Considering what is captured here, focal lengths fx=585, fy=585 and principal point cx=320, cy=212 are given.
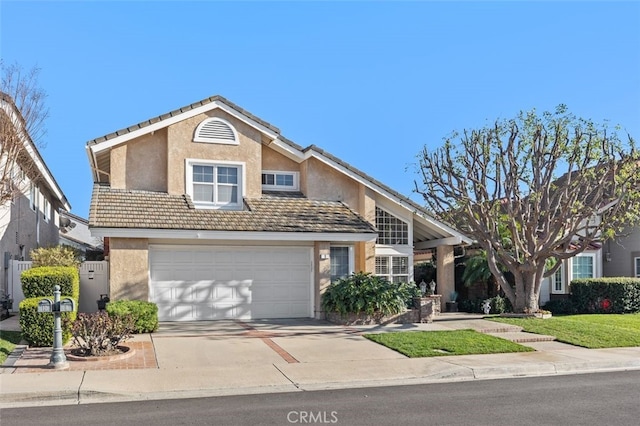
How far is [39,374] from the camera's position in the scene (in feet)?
31.7

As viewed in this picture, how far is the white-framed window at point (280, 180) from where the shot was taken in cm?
1952

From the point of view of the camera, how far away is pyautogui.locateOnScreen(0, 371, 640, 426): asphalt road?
7.45 metres

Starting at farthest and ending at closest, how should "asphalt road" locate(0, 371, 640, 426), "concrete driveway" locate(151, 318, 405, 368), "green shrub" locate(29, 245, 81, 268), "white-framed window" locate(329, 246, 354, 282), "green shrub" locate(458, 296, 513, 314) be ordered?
"green shrub" locate(458, 296, 513, 314)
"white-framed window" locate(329, 246, 354, 282)
"green shrub" locate(29, 245, 81, 268)
"concrete driveway" locate(151, 318, 405, 368)
"asphalt road" locate(0, 371, 640, 426)

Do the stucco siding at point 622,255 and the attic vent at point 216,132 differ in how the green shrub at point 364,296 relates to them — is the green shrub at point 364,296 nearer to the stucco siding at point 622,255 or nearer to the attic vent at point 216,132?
the attic vent at point 216,132

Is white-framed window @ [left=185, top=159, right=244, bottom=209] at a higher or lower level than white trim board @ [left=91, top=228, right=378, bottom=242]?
higher

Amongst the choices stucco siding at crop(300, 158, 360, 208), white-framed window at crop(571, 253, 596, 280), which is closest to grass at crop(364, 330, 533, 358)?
stucco siding at crop(300, 158, 360, 208)

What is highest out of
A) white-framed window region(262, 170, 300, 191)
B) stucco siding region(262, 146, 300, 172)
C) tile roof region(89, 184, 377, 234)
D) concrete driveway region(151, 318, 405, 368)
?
stucco siding region(262, 146, 300, 172)

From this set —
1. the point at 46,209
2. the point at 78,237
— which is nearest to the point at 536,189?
the point at 46,209

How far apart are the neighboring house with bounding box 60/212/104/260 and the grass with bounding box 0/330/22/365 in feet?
36.0

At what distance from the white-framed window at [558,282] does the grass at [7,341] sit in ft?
61.8

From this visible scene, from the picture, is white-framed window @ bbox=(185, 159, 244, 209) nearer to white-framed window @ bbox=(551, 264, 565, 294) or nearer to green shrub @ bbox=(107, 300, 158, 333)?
green shrub @ bbox=(107, 300, 158, 333)

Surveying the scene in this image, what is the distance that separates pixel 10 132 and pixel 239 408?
868cm

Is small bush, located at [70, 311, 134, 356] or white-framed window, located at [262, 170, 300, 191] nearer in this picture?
small bush, located at [70, 311, 134, 356]

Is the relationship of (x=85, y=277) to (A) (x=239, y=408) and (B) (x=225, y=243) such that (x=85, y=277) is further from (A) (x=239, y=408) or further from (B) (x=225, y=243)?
(A) (x=239, y=408)
